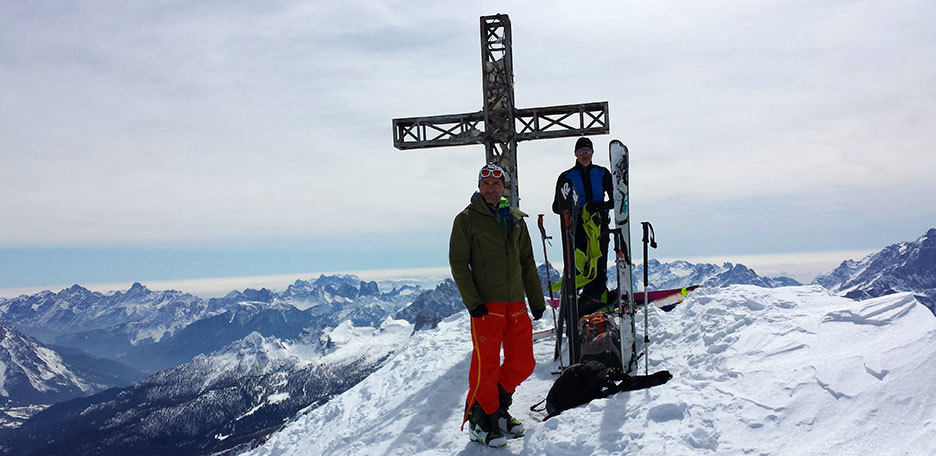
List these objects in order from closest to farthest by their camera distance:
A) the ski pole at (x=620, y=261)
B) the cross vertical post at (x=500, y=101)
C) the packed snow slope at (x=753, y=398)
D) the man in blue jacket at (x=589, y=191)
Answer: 1. the packed snow slope at (x=753, y=398)
2. the ski pole at (x=620, y=261)
3. the man in blue jacket at (x=589, y=191)
4. the cross vertical post at (x=500, y=101)

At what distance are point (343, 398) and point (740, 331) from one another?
324 inches

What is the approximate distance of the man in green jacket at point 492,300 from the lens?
232 inches

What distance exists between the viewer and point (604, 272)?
890 centimetres

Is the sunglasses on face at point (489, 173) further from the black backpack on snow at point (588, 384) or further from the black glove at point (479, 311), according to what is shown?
the black backpack on snow at point (588, 384)

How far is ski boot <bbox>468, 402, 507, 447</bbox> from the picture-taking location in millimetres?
5855

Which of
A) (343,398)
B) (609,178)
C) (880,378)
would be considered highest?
(609,178)

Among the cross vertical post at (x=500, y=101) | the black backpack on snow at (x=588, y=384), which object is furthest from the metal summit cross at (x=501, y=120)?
the black backpack on snow at (x=588, y=384)

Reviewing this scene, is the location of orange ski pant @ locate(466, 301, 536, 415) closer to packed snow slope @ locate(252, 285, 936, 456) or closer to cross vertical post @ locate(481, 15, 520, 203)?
packed snow slope @ locate(252, 285, 936, 456)

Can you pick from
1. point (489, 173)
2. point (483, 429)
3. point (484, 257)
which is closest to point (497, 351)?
point (483, 429)

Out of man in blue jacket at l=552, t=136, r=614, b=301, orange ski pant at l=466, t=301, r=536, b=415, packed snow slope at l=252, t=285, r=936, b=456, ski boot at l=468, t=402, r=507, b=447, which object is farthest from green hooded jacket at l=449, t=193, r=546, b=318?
man in blue jacket at l=552, t=136, r=614, b=301

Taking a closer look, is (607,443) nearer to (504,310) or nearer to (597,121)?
(504,310)

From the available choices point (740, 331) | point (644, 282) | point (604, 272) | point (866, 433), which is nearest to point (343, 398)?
point (604, 272)

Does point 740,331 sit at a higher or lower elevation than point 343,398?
higher

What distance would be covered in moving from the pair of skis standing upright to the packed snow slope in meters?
0.83
